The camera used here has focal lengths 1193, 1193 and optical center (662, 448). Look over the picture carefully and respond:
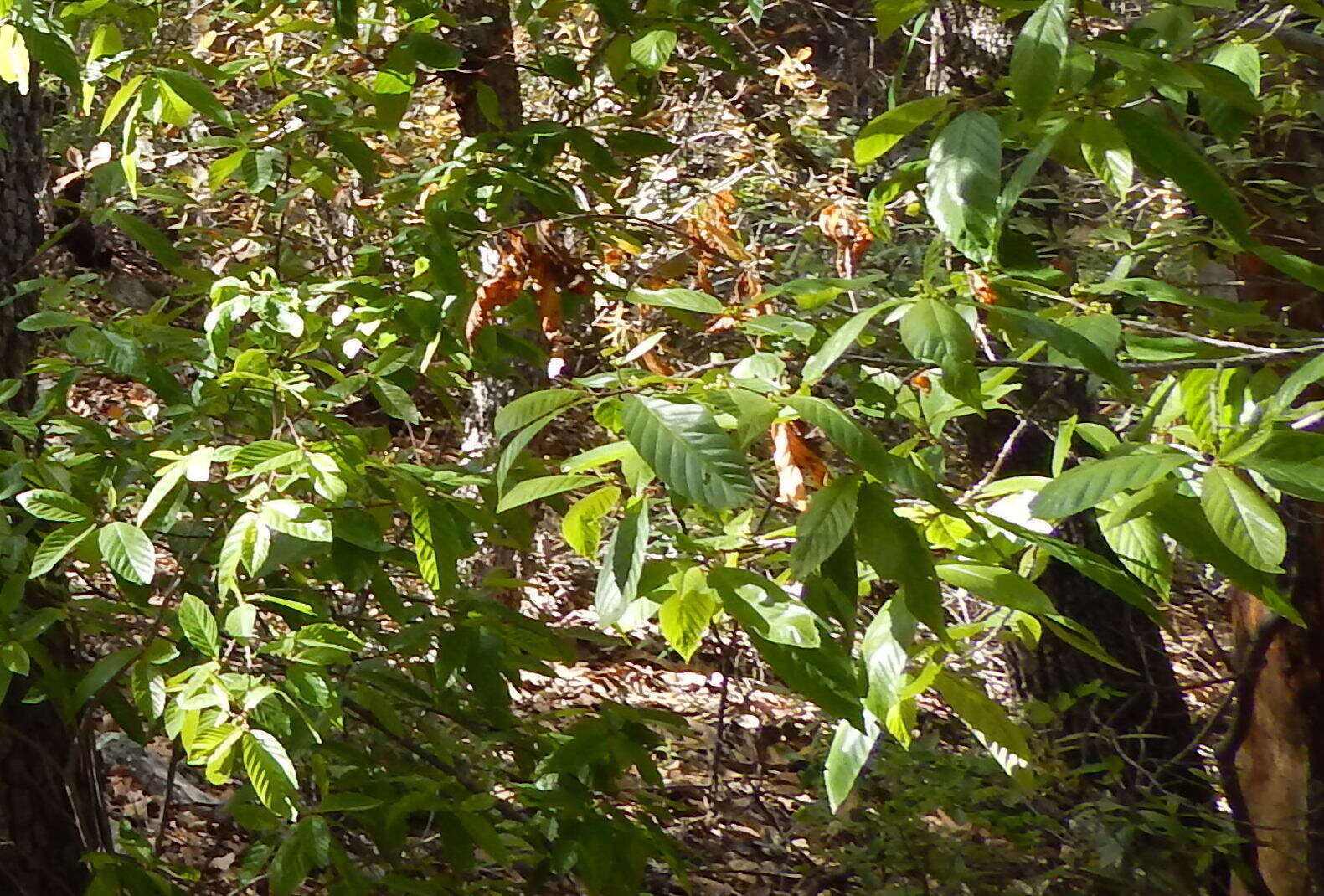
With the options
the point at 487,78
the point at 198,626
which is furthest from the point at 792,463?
the point at 487,78

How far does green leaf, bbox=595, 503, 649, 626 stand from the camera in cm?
112

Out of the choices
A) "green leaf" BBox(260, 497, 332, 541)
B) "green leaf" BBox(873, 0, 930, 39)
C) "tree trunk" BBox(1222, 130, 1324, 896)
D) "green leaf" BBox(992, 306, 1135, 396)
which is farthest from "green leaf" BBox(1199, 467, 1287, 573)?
"tree trunk" BBox(1222, 130, 1324, 896)

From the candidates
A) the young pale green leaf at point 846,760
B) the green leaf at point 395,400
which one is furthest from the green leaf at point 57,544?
the young pale green leaf at point 846,760

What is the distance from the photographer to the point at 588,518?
4.18ft

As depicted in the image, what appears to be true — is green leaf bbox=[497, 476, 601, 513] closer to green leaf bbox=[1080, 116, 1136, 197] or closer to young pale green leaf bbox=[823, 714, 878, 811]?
young pale green leaf bbox=[823, 714, 878, 811]

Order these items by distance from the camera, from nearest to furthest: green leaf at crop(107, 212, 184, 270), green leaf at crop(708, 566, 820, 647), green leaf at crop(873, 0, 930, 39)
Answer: green leaf at crop(708, 566, 820, 647) < green leaf at crop(873, 0, 930, 39) < green leaf at crop(107, 212, 184, 270)

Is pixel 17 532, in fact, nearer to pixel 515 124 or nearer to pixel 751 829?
pixel 515 124

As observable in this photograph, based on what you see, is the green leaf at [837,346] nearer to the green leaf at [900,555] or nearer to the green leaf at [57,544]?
the green leaf at [900,555]

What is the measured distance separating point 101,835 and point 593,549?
166 cm

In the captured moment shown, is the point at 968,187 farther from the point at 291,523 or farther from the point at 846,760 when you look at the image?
the point at 291,523

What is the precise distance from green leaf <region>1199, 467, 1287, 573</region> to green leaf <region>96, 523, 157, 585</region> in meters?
1.27

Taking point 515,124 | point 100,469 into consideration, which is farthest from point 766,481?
point 100,469

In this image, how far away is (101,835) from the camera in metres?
2.38

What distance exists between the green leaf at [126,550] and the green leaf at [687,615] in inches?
30.3
